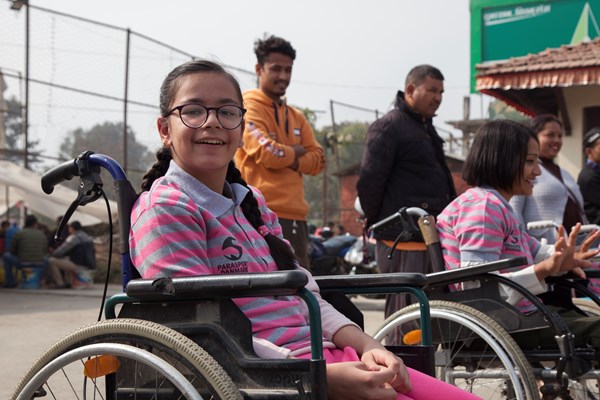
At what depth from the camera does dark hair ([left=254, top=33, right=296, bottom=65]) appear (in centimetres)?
516

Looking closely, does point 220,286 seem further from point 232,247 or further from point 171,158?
point 171,158

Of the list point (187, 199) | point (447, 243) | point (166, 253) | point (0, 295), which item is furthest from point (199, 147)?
point (0, 295)

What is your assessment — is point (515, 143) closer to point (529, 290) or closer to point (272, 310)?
point (529, 290)

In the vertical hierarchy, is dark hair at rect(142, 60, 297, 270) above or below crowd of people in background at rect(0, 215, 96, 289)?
above

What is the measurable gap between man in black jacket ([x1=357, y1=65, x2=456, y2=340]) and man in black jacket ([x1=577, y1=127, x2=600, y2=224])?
159 cm

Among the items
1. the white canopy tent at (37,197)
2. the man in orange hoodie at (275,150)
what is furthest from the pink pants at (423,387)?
the white canopy tent at (37,197)

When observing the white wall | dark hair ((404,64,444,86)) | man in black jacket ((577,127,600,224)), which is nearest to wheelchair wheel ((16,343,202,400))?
dark hair ((404,64,444,86))

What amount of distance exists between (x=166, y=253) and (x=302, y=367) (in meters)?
0.49

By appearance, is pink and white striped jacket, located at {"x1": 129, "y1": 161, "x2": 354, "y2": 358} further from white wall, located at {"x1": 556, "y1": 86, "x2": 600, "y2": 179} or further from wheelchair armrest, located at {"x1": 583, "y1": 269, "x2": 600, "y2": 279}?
white wall, located at {"x1": 556, "y1": 86, "x2": 600, "y2": 179}

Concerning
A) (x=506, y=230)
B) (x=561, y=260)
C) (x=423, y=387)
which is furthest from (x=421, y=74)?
(x=423, y=387)

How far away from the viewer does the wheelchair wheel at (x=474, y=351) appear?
10.2 ft

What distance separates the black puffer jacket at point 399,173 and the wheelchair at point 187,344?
2577mm

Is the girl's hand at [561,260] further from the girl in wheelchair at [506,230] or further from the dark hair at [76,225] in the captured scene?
the dark hair at [76,225]

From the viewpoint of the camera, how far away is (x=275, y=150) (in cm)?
503
